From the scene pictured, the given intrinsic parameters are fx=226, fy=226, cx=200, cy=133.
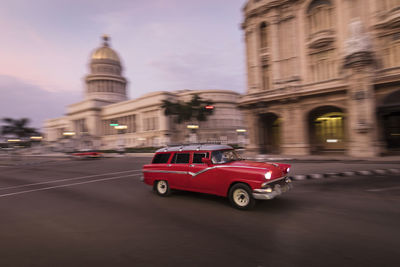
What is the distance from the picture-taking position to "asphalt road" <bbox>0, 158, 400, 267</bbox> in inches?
140

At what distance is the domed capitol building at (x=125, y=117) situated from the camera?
220 feet

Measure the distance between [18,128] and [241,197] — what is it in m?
96.0

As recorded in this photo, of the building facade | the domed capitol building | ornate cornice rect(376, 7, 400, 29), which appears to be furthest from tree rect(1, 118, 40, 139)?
ornate cornice rect(376, 7, 400, 29)

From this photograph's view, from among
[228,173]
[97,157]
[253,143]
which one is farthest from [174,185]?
[97,157]

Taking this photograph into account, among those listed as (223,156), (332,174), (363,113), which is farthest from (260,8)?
(223,156)

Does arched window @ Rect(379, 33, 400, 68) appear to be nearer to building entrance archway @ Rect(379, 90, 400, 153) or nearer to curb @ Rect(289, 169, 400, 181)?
Result: building entrance archway @ Rect(379, 90, 400, 153)

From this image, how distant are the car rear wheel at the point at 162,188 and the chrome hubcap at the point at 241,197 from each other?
2.49 m

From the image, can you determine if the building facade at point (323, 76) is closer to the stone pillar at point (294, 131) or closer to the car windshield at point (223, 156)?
the stone pillar at point (294, 131)

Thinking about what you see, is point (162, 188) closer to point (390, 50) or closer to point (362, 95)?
point (362, 95)

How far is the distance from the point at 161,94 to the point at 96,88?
43.8 m

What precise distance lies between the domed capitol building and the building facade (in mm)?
27869

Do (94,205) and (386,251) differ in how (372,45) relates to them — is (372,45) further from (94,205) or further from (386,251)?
(94,205)

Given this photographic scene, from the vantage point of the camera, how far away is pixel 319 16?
2136 cm

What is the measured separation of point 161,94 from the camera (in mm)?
66938
